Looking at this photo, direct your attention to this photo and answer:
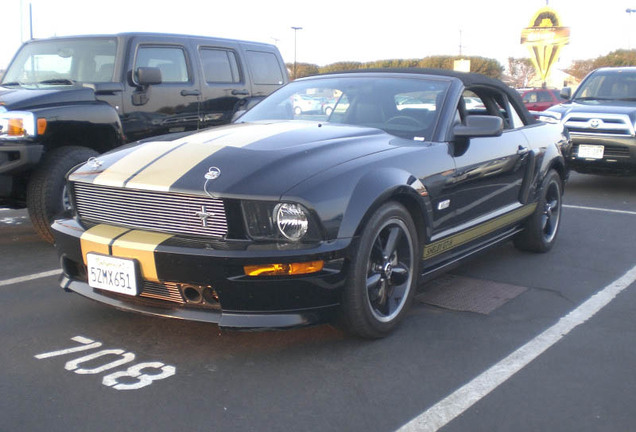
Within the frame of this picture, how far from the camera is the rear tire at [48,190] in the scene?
5.65 meters

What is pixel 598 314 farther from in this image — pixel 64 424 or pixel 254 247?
pixel 64 424

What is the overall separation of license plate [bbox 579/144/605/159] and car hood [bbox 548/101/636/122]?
0.50 m

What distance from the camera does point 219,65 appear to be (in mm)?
7742

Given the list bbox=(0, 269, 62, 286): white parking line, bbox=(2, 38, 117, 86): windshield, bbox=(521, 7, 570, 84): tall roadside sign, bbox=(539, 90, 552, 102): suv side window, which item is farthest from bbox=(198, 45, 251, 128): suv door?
bbox=(521, 7, 570, 84): tall roadside sign

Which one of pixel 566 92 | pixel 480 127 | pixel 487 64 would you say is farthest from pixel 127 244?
pixel 487 64

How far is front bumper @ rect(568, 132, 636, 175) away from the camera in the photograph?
8.93m

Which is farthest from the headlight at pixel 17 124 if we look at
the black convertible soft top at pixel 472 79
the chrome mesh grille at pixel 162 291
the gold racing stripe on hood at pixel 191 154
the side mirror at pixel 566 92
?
the side mirror at pixel 566 92

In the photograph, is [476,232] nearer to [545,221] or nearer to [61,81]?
[545,221]

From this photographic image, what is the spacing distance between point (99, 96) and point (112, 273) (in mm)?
3329

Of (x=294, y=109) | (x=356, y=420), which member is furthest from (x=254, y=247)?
(x=294, y=109)

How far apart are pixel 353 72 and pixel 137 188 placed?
2.27 meters

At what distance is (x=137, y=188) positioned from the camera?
11.4 feet

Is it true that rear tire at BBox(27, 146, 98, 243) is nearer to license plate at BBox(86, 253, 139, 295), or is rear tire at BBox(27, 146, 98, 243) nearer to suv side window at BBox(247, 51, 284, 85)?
license plate at BBox(86, 253, 139, 295)

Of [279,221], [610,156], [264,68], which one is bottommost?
[610,156]
